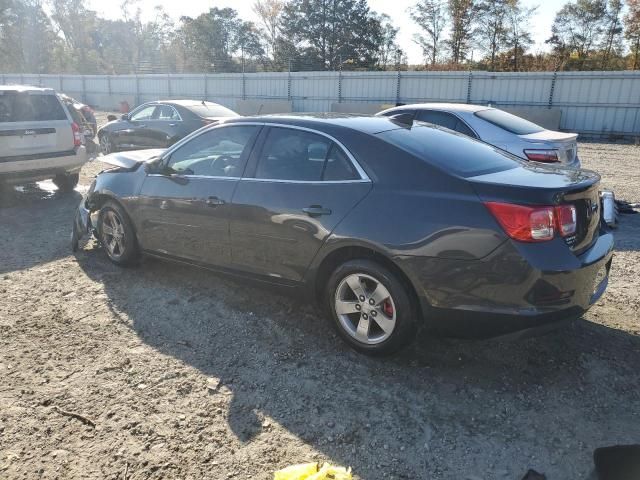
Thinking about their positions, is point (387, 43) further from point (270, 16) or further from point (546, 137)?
point (546, 137)

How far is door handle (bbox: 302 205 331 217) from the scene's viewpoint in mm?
3520

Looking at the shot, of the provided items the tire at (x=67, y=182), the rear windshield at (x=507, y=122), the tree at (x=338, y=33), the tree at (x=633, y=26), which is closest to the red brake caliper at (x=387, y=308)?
the rear windshield at (x=507, y=122)

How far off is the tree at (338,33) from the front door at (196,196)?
128 ft

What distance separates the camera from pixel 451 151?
11.7 feet

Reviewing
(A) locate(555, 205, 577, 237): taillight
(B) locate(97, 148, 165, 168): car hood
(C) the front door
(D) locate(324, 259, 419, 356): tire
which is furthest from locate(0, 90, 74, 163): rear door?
(A) locate(555, 205, 577, 237): taillight

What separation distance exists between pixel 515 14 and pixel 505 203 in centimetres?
3860

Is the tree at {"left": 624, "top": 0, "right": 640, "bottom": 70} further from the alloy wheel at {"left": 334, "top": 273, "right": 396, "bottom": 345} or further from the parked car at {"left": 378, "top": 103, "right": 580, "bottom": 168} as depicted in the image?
the alloy wheel at {"left": 334, "top": 273, "right": 396, "bottom": 345}

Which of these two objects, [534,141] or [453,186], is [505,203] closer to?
[453,186]

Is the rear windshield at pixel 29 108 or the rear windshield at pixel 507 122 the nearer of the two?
the rear windshield at pixel 507 122

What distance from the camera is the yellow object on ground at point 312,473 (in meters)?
2.37

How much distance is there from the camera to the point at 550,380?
327 cm

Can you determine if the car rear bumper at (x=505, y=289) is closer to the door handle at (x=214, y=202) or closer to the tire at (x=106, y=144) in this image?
the door handle at (x=214, y=202)

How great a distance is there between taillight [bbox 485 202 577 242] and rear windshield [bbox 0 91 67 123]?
7605 mm

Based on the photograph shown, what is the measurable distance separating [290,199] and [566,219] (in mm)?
1817
